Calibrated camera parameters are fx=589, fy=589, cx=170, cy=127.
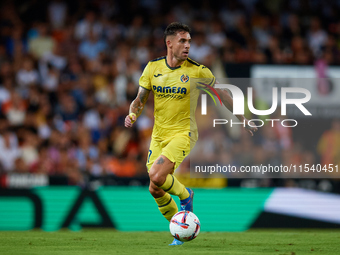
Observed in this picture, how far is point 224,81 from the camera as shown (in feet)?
42.7

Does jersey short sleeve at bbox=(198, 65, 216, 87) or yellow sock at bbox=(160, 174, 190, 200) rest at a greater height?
jersey short sleeve at bbox=(198, 65, 216, 87)

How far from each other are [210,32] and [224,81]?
4365 mm

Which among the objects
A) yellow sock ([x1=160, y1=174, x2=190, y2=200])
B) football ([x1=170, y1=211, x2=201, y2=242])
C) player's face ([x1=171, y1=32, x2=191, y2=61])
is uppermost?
player's face ([x1=171, y1=32, x2=191, y2=61])

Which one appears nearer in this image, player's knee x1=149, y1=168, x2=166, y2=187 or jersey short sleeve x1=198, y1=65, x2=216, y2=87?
player's knee x1=149, y1=168, x2=166, y2=187

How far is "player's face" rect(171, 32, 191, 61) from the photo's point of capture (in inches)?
324

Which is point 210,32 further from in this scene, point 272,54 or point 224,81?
point 224,81

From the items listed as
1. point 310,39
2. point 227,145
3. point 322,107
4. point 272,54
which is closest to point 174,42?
point 227,145

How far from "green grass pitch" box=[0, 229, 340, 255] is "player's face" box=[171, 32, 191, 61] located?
265 cm

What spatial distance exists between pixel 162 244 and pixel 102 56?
866 cm

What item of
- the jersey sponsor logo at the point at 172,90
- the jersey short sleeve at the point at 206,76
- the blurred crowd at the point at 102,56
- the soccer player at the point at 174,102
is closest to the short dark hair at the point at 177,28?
the soccer player at the point at 174,102

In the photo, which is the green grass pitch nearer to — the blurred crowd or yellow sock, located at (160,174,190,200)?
yellow sock, located at (160,174,190,200)

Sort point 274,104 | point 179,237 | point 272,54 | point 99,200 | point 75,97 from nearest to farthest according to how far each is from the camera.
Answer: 1. point 179,237
2. point 99,200
3. point 274,104
4. point 75,97
5. point 272,54

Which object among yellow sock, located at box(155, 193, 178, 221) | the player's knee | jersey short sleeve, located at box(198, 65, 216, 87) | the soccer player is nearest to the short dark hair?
the soccer player

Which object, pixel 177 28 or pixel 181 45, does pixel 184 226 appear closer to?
pixel 181 45
